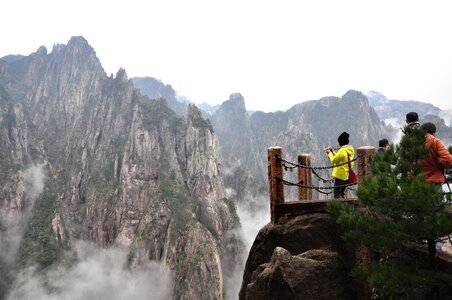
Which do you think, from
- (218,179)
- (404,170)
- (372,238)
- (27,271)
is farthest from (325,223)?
(27,271)

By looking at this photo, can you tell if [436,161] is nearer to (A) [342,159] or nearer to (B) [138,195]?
(A) [342,159]

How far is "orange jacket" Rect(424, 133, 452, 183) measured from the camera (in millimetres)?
8773

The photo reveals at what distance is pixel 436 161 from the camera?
9.07 m

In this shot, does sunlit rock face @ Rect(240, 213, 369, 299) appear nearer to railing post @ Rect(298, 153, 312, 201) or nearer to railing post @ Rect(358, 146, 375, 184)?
railing post @ Rect(358, 146, 375, 184)

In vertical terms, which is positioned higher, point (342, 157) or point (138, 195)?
point (342, 157)

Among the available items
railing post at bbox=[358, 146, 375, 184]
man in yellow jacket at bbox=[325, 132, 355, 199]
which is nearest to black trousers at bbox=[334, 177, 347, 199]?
man in yellow jacket at bbox=[325, 132, 355, 199]

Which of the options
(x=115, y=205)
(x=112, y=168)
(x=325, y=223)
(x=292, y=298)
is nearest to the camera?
(x=292, y=298)

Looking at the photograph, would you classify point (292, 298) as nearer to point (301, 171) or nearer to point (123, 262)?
point (301, 171)

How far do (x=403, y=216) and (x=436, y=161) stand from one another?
156 cm

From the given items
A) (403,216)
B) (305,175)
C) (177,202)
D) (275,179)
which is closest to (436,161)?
(403,216)

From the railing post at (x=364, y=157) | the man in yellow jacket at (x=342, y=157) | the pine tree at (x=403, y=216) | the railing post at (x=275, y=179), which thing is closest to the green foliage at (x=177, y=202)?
the railing post at (x=275, y=179)

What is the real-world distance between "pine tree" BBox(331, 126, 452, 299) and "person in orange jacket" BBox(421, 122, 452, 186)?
24.9 inches

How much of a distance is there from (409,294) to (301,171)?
766 centimetres

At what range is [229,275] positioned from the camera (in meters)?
148
